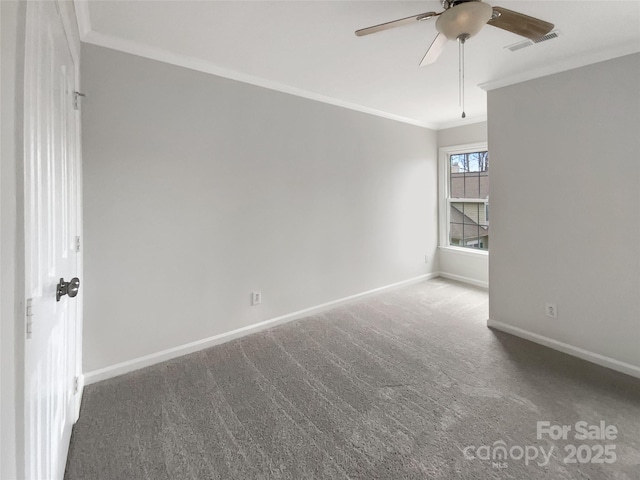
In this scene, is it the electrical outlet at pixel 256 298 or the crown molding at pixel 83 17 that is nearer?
the crown molding at pixel 83 17

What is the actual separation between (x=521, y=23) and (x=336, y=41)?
3.87 ft

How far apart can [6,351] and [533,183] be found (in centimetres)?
344

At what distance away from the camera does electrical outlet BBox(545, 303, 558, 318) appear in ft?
8.98

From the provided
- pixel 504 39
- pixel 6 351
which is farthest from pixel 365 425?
pixel 504 39

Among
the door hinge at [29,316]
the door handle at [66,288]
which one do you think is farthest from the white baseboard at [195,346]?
the door hinge at [29,316]

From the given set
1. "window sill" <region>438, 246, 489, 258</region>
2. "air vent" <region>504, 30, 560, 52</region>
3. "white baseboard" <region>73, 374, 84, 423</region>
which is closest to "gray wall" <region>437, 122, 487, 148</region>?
"window sill" <region>438, 246, 489, 258</region>

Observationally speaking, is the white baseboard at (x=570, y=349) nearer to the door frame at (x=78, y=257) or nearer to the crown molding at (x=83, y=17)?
the door frame at (x=78, y=257)

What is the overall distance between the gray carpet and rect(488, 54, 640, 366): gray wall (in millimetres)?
349

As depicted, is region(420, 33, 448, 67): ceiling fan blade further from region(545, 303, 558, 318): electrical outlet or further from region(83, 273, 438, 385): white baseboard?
region(83, 273, 438, 385): white baseboard

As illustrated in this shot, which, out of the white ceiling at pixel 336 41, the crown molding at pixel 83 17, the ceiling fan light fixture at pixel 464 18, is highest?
the white ceiling at pixel 336 41

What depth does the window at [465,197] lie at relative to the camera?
15.3 feet

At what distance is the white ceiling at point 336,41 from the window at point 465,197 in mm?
1758

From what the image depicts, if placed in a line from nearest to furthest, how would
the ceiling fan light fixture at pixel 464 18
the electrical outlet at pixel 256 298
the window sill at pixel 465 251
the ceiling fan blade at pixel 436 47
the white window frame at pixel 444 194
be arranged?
the ceiling fan light fixture at pixel 464 18, the ceiling fan blade at pixel 436 47, the electrical outlet at pixel 256 298, the window sill at pixel 465 251, the white window frame at pixel 444 194

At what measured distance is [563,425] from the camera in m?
1.82
